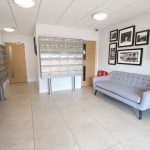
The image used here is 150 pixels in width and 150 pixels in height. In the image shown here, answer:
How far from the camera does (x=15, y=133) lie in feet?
6.09

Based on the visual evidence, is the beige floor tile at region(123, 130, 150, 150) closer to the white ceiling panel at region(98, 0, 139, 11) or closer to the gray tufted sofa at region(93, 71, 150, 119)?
the gray tufted sofa at region(93, 71, 150, 119)

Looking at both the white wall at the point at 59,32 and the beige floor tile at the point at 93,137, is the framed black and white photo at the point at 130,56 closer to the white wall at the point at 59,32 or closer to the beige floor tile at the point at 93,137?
the white wall at the point at 59,32

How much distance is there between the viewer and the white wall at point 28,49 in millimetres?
5282

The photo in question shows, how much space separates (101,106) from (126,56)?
1.78m

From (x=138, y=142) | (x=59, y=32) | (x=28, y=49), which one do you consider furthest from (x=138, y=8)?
(x=28, y=49)

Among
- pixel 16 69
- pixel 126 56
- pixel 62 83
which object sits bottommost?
pixel 62 83

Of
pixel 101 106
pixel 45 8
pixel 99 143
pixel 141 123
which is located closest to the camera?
pixel 99 143

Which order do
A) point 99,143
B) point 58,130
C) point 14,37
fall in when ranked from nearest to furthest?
point 99,143, point 58,130, point 14,37

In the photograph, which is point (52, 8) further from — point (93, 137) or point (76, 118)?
point (93, 137)

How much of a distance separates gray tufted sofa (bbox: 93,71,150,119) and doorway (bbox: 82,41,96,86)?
1139mm

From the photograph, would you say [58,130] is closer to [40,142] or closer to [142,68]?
[40,142]

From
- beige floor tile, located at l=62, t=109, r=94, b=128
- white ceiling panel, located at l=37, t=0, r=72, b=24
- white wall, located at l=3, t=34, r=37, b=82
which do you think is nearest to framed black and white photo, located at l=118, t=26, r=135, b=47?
white ceiling panel, located at l=37, t=0, r=72, b=24

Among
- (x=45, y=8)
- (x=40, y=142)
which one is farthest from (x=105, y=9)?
(x=40, y=142)

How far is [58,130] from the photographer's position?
6.39 feet
